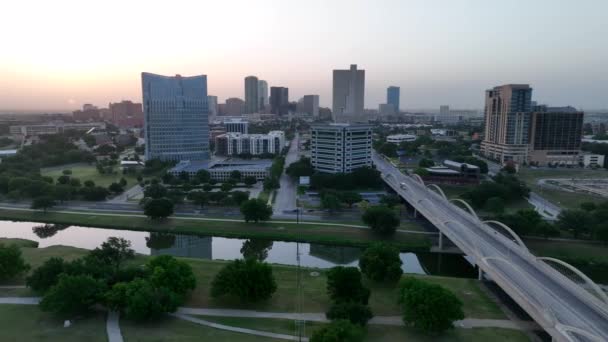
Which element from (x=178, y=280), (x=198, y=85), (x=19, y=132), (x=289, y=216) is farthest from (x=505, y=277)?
(x=19, y=132)

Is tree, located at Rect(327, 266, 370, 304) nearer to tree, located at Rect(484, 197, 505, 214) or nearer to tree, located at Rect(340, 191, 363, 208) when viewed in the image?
tree, located at Rect(340, 191, 363, 208)

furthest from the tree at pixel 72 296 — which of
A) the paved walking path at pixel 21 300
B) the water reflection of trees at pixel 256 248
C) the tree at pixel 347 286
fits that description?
the water reflection of trees at pixel 256 248

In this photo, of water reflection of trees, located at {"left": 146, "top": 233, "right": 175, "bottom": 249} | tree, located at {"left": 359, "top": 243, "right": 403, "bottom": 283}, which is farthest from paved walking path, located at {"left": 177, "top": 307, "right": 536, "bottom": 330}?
water reflection of trees, located at {"left": 146, "top": 233, "right": 175, "bottom": 249}

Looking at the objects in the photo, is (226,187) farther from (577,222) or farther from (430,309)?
(577,222)

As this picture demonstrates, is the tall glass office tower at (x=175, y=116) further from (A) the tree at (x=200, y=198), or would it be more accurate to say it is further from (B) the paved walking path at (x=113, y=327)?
(B) the paved walking path at (x=113, y=327)

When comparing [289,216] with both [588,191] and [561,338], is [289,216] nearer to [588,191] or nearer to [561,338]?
[561,338]

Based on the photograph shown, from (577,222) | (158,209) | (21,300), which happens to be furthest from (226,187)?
(577,222)
